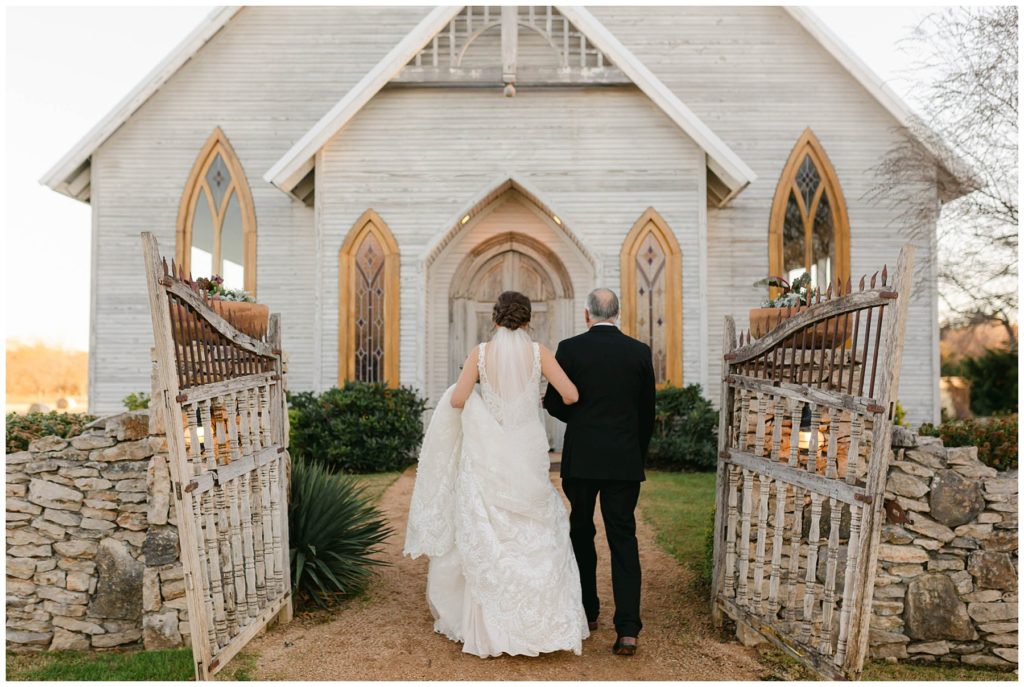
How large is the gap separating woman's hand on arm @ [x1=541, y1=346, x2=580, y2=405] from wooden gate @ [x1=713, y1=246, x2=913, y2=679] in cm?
128

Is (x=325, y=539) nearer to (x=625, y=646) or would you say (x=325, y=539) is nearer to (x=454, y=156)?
(x=625, y=646)

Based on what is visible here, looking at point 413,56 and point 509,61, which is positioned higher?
point 413,56

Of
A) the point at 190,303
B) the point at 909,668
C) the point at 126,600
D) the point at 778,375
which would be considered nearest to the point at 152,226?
the point at 126,600

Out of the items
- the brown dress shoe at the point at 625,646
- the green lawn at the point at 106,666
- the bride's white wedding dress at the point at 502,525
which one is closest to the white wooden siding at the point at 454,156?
the green lawn at the point at 106,666

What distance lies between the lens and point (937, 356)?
13.5 metres

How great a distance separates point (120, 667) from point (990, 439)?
25.4 ft

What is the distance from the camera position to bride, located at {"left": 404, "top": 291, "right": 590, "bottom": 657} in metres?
5.15

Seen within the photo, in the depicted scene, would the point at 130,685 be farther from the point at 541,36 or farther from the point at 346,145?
the point at 541,36

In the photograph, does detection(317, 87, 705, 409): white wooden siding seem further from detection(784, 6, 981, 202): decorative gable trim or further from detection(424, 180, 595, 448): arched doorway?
detection(784, 6, 981, 202): decorative gable trim

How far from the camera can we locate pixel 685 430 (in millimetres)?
11914

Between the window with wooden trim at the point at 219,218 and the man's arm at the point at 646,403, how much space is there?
9.95 m

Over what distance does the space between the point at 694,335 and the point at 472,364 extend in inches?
295

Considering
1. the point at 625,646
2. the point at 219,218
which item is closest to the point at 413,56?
the point at 219,218

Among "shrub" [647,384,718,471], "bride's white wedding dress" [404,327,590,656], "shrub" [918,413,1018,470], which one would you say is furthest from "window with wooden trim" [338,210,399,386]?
"shrub" [918,413,1018,470]
